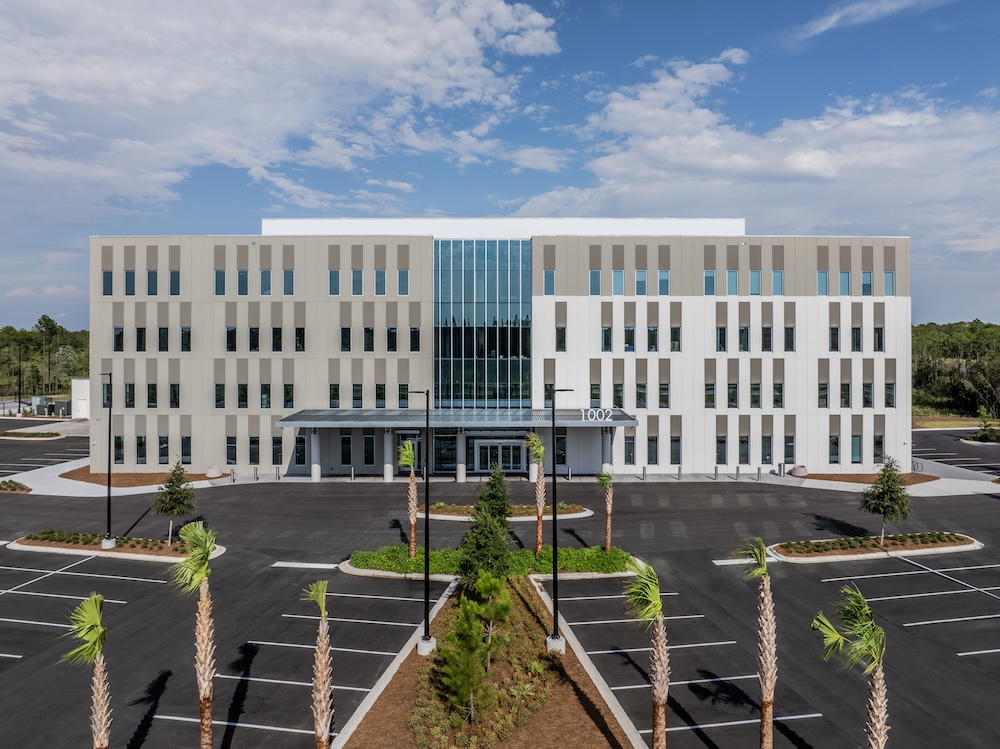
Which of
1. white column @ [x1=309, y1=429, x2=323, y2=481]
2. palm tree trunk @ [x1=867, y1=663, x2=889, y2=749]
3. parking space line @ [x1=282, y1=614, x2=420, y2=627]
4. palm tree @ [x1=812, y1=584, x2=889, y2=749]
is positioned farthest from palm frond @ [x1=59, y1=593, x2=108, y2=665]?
white column @ [x1=309, y1=429, x2=323, y2=481]

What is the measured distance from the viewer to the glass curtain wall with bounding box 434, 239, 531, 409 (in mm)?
49625

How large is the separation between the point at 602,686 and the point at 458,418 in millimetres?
30622

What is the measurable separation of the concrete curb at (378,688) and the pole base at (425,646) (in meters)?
0.54

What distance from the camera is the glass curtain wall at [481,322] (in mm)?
49625

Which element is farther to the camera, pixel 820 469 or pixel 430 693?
pixel 820 469

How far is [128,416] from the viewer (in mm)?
49250

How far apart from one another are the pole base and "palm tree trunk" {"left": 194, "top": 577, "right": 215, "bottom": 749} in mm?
7568

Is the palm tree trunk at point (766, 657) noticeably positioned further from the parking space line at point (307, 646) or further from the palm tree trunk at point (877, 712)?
the parking space line at point (307, 646)

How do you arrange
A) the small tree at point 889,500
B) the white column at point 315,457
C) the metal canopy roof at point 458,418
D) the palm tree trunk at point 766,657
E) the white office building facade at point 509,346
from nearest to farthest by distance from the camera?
the palm tree trunk at point 766,657 < the small tree at point 889,500 < the metal canopy roof at point 458,418 < the white column at point 315,457 < the white office building facade at point 509,346

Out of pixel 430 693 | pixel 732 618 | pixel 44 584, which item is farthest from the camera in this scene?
pixel 44 584

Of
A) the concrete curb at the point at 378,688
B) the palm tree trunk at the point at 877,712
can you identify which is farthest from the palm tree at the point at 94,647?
the palm tree trunk at the point at 877,712

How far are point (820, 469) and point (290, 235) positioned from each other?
47.5 metres

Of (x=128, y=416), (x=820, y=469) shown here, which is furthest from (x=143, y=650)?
(x=820, y=469)

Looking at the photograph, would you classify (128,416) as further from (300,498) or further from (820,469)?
(820,469)
